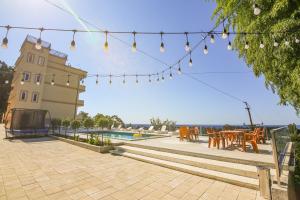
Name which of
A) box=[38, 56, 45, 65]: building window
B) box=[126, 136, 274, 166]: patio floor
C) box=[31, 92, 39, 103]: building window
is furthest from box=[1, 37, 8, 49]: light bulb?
box=[38, 56, 45, 65]: building window

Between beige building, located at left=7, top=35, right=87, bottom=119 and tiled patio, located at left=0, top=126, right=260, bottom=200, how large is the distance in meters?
14.6

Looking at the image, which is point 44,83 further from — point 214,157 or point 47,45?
point 214,157

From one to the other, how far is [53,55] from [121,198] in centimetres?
2857

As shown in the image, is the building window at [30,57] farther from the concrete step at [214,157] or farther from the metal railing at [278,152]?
the metal railing at [278,152]

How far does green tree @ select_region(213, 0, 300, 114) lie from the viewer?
5.47 m

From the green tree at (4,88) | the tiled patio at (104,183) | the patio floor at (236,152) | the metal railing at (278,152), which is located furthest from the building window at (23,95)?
the metal railing at (278,152)

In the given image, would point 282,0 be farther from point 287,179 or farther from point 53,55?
point 53,55

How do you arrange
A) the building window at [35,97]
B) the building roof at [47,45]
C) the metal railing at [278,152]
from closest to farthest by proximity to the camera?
the metal railing at [278,152]
the building roof at [47,45]
the building window at [35,97]

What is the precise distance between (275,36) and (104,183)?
741cm

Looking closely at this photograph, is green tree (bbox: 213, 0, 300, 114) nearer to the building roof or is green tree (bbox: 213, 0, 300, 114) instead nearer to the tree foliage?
the building roof

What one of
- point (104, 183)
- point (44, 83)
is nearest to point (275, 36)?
point (104, 183)

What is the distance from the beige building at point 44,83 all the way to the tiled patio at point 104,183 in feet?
48.0

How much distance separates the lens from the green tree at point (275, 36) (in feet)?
18.0

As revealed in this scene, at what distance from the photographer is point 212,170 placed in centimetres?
518
